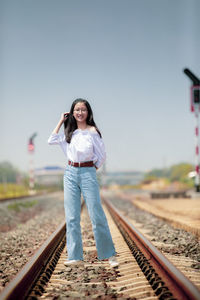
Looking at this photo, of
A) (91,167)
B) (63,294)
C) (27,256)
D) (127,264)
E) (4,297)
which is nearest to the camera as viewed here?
(4,297)

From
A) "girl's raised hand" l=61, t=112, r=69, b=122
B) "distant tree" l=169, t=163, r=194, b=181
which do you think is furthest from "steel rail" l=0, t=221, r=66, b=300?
"distant tree" l=169, t=163, r=194, b=181

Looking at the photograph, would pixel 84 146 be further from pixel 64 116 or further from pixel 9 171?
pixel 9 171

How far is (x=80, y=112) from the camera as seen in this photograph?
3.95 meters

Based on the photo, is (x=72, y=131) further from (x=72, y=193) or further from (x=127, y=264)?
(x=127, y=264)

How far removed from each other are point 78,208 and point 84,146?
67 centimetres

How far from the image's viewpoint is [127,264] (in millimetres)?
4191

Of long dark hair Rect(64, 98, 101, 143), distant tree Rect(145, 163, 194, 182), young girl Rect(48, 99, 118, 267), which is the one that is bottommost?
distant tree Rect(145, 163, 194, 182)

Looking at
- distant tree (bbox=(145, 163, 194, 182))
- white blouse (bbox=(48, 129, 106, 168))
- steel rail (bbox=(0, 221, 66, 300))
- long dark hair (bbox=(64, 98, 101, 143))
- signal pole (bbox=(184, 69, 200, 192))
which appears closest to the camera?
steel rail (bbox=(0, 221, 66, 300))

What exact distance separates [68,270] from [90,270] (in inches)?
9.0

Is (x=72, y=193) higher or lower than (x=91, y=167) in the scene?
lower

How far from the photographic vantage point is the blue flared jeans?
3.89 metres

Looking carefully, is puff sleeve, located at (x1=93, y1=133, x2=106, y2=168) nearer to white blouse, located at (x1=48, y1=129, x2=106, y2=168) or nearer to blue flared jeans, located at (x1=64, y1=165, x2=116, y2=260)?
white blouse, located at (x1=48, y1=129, x2=106, y2=168)

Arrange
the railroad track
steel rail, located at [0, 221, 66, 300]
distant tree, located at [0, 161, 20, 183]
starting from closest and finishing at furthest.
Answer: steel rail, located at [0, 221, 66, 300], the railroad track, distant tree, located at [0, 161, 20, 183]

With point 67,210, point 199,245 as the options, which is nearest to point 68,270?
point 67,210
